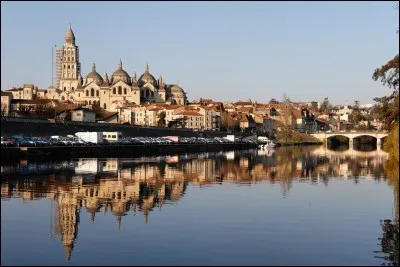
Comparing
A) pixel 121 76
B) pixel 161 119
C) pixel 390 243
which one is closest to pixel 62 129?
pixel 161 119

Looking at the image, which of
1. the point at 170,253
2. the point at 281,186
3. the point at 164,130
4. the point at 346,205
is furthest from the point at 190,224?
the point at 164,130

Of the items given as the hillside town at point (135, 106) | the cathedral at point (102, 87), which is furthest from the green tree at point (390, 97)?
the cathedral at point (102, 87)

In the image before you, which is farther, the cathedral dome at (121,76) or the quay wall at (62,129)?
the cathedral dome at (121,76)

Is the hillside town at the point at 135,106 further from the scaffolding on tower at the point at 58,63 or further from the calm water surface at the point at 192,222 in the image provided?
the calm water surface at the point at 192,222

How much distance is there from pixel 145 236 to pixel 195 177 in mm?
22553

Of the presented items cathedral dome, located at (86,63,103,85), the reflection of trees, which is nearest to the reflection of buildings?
the reflection of trees

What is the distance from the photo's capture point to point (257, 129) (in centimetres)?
16612

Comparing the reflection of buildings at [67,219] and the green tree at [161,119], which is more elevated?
the green tree at [161,119]

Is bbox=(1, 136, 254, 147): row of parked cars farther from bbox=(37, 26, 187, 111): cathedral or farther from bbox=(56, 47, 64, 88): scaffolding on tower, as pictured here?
bbox=(56, 47, 64, 88): scaffolding on tower

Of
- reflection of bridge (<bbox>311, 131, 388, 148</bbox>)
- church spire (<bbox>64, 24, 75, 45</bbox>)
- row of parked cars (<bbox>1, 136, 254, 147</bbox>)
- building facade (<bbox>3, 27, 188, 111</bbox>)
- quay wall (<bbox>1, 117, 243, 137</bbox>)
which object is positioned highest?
church spire (<bbox>64, 24, 75, 45</bbox>)

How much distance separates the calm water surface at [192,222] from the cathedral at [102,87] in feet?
424

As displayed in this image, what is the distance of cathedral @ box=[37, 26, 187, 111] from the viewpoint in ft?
559

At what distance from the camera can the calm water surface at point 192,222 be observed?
16953mm

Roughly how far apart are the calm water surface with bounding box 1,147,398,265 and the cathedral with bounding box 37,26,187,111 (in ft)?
424
